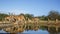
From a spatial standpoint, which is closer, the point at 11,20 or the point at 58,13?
the point at 58,13

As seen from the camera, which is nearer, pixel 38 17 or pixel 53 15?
pixel 53 15

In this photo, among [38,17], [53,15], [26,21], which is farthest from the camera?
[26,21]

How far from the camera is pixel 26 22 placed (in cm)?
505

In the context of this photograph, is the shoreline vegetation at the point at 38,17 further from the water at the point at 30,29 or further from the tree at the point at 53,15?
the water at the point at 30,29

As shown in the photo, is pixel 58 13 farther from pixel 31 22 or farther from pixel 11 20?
pixel 11 20

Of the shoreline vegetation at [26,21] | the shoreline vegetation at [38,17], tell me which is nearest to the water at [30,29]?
the shoreline vegetation at [26,21]

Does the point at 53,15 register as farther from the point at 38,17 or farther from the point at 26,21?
the point at 26,21

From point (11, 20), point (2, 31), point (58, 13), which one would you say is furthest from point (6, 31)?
point (58, 13)

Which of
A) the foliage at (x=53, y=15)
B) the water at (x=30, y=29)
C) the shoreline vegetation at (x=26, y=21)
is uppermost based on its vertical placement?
the foliage at (x=53, y=15)

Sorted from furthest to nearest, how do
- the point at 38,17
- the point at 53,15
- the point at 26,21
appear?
the point at 26,21
the point at 38,17
the point at 53,15

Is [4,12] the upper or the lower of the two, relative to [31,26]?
upper

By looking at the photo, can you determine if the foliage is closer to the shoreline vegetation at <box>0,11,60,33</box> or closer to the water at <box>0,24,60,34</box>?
the shoreline vegetation at <box>0,11,60,33</box>

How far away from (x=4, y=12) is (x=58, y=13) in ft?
5.60

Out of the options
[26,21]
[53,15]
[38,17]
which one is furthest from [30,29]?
[53,15]
